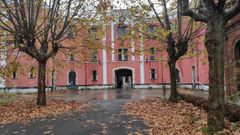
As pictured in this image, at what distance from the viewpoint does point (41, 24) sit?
56.6ft

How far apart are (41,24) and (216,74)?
461 inches

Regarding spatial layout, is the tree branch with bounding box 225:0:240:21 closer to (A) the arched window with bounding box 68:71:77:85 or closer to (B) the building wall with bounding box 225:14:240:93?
(B) the building wall with bounding box 225:14:240:93

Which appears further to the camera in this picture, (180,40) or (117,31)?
(117,31)

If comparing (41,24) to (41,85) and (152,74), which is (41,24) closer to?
(41,85)

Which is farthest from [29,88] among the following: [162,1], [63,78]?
[162,1]

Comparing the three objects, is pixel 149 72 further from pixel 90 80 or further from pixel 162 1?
pixel 162 1

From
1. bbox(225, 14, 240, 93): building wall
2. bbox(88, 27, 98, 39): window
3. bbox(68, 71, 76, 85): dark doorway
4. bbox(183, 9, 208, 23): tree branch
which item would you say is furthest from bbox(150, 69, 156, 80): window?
bbox(183, 9, 208, 23): tree branch

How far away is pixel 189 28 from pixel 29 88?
1236 inches

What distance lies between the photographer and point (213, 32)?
323 inches

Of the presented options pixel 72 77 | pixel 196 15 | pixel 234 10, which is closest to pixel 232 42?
pixel 196 15

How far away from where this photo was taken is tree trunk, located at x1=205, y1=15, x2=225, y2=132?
807cm

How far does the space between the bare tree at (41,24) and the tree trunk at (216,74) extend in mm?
10516

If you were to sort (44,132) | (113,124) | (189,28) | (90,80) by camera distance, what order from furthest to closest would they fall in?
(90,80), (189,28), (113,124), (44,132)

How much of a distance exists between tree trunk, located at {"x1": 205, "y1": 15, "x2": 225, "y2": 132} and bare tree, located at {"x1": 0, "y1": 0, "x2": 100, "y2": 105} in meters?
10.5
